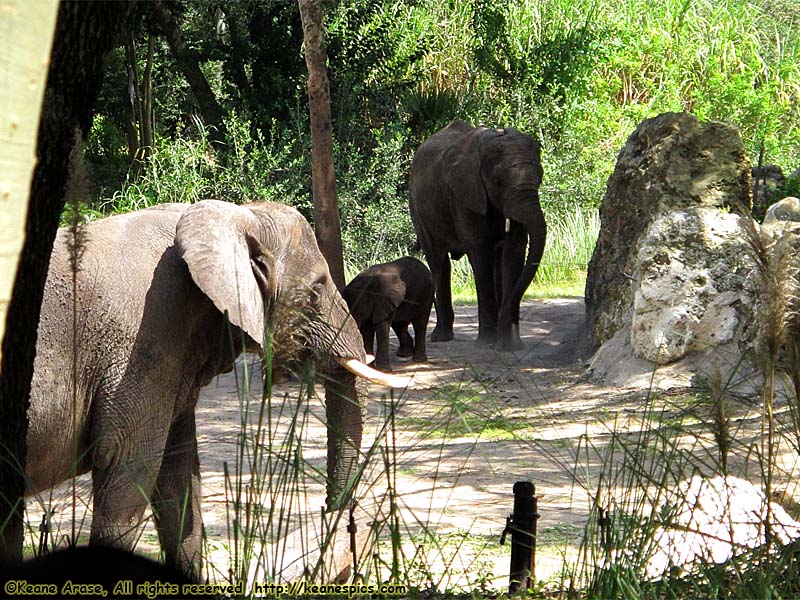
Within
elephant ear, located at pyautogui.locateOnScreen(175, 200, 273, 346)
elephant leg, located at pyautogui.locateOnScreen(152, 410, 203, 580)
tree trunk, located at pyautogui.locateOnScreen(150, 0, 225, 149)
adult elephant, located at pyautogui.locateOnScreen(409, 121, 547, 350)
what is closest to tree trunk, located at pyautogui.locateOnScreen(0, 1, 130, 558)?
elephant ear, located at pyautogui.locateOnScreen(175, 200, 273, 346)

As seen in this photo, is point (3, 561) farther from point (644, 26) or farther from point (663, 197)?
point (644, 26)

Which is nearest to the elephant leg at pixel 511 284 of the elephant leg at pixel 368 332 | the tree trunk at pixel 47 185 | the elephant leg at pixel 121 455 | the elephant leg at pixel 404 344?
the elephant leg at pixel 404 344

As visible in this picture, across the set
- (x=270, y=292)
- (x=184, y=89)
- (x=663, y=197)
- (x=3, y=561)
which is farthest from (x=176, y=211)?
(x=184, y=89)

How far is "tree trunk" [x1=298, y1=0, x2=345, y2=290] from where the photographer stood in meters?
10.5

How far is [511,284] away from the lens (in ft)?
39.2

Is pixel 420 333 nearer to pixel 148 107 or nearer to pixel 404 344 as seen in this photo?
pixel 404 344

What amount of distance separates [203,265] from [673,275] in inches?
241

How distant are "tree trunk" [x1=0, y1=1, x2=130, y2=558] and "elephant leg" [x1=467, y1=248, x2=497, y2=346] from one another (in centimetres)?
916

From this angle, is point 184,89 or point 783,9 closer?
point 184,89

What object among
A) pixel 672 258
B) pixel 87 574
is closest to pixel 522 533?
pixel 87 574

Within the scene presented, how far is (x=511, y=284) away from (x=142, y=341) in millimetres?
7954

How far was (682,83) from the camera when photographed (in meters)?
22.9

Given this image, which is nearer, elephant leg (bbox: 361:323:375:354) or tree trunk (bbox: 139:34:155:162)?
elephant leg (bbox: 361:323:375:354)

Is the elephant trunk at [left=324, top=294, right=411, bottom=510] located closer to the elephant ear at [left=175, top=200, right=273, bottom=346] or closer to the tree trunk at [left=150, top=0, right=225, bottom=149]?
the elephant ear at [left=175, top=200, right=273, bottom=346]
